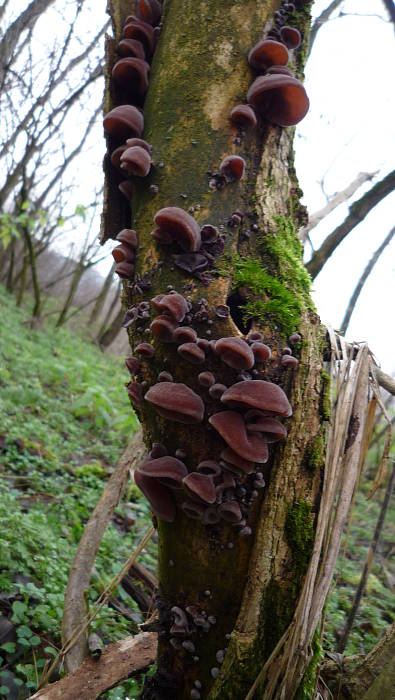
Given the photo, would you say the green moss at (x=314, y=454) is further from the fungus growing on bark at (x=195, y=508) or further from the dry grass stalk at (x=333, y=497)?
the fungus growing on bark at (x=195, y=508)

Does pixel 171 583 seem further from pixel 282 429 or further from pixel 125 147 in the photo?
pixel 125 147

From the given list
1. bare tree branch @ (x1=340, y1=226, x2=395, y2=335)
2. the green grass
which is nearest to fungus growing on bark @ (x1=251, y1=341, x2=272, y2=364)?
the green grass

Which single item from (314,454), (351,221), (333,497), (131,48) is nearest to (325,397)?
(314,454)

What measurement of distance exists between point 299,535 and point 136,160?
128 centimetres

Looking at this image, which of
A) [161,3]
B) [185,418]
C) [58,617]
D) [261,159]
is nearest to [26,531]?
[58,617]

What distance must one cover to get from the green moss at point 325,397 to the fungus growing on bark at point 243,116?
0.87 meters

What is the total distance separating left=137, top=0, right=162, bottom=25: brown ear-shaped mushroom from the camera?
5.50 ft

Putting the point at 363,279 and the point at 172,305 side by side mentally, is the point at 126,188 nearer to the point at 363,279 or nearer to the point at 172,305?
the point at 172,305

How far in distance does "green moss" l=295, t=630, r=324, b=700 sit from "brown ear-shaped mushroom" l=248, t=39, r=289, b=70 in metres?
1.92

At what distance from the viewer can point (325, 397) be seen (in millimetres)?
1524

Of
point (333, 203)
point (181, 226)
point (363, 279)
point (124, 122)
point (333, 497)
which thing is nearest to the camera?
point (181, 226)

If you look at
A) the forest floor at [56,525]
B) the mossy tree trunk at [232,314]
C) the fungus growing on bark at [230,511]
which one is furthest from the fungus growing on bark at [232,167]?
the forest floor at [56,525]

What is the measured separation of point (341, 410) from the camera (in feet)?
5.10

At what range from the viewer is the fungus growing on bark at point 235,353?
1.25 meters
